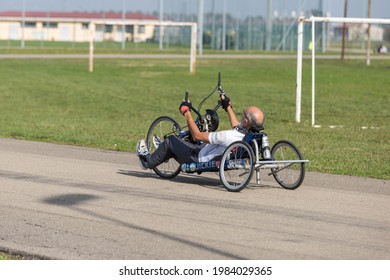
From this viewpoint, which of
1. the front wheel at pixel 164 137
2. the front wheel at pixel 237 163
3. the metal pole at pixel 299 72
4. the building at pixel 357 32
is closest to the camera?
the front wheel at pixel 237 163

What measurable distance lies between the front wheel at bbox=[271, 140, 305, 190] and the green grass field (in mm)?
1876

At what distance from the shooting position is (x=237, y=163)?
1228 cm

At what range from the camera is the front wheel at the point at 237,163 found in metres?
12.2

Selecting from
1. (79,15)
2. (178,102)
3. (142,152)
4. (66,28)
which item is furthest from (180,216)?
(66,28)

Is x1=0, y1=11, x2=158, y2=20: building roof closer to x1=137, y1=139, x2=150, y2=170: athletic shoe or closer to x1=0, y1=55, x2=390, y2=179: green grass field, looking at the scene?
x1=0, y1=55, x2=390, y2=179: green grass field

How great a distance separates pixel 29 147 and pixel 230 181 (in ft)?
18.3

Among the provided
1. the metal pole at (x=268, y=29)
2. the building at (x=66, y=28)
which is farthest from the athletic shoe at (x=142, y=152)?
the building at (x=66, y=28)

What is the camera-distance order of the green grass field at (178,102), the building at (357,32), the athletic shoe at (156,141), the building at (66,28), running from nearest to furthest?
the athletic shoe at (156,141) → the green grass field at (178,102) → the building at (66,28) → the building at (357,32)

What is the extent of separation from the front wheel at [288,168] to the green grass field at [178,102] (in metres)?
1.88

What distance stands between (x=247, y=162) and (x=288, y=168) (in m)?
0.69

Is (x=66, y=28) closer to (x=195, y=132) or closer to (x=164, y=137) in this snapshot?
(x=164, y=137)

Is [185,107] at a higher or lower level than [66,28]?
lower

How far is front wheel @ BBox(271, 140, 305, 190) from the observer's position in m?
12.6

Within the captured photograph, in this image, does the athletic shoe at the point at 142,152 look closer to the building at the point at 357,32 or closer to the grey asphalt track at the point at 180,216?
the grey asphalt track at the point at 180,216
